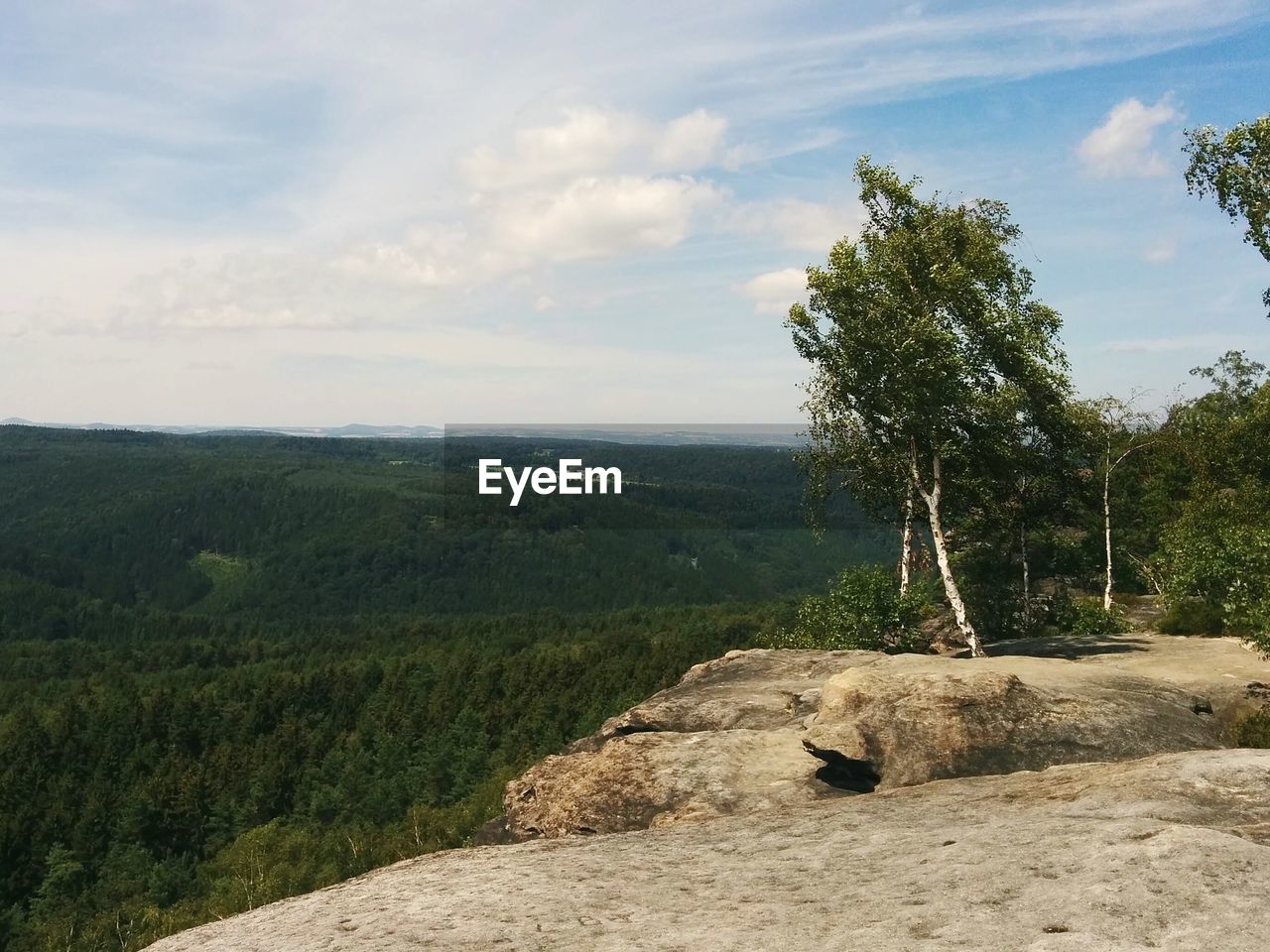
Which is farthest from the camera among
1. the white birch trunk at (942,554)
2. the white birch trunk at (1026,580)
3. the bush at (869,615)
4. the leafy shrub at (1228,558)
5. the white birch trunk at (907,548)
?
Result: the white birch trunk at (1026,580)

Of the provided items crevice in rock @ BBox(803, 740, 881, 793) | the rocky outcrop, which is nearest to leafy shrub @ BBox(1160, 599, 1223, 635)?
the rocky outcrop

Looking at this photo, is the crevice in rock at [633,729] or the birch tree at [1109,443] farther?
the birch tree at [1109,443]

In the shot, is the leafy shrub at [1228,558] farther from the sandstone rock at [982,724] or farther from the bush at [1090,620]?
the sandstone rock at [982,724]

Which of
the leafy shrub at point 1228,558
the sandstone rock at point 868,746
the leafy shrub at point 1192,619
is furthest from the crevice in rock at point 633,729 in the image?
the leafy shrub at point 1192,619

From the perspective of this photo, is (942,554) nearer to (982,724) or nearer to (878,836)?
(982,724)

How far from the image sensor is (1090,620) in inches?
1709

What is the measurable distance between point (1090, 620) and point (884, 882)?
36786 mm

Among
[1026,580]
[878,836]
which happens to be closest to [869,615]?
[1026,580]

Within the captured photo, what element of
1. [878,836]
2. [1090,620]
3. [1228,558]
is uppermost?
[1228,558]

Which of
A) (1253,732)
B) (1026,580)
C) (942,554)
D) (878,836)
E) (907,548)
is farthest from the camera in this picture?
(1026,580)

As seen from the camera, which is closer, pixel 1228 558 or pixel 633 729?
pixel 633 729

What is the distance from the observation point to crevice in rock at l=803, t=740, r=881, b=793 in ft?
64.1

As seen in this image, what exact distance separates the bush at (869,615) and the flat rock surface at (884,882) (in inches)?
914

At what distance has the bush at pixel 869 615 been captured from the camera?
133 ft
